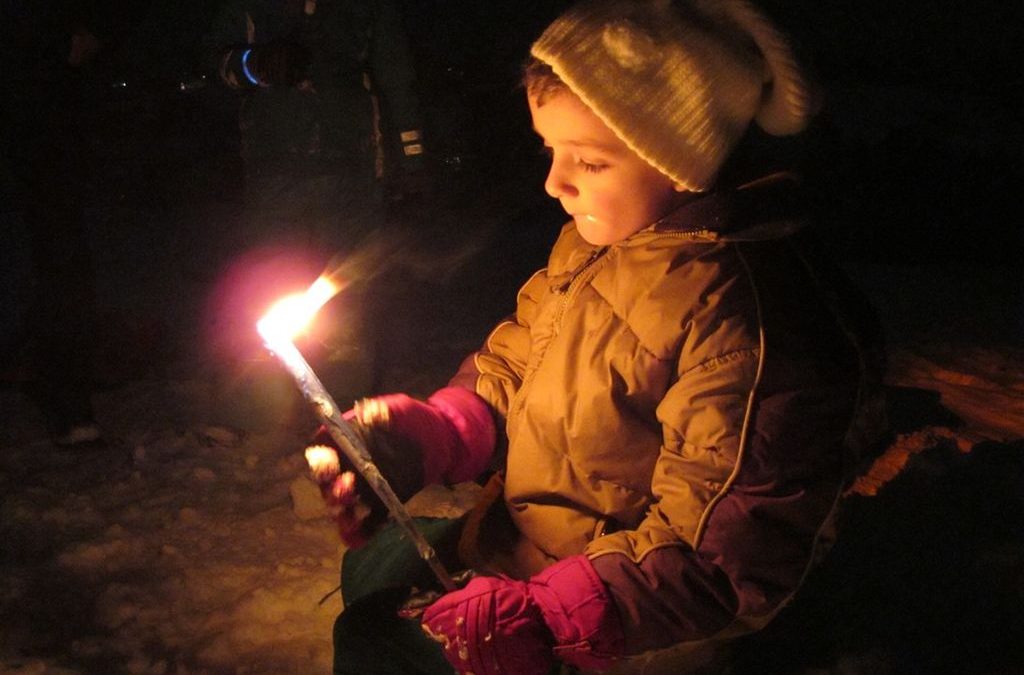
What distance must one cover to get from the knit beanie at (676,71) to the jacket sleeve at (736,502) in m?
0.43

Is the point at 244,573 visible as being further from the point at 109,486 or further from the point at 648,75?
the point at 648,75

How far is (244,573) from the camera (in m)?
2.88

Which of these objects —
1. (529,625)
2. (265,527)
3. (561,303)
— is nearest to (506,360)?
(561,303)

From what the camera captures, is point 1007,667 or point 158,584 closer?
point 1007,667

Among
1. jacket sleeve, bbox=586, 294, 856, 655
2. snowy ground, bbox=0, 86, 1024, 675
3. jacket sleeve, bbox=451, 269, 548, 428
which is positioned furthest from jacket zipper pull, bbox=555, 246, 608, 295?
snowy ground, bbox=0, 86, 1024, 675

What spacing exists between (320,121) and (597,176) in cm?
252

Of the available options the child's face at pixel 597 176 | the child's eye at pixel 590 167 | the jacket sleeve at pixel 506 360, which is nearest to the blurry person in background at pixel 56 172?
the jacket sleeve at pixel 506 360

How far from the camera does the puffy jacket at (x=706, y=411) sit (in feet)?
4.84

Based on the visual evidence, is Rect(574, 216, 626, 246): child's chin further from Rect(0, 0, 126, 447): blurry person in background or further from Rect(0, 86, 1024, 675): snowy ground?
Rect(0, 0, 126, 447): blurry person in background

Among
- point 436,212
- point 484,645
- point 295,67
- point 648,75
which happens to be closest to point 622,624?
point 484,645

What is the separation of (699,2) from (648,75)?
7.9 inches

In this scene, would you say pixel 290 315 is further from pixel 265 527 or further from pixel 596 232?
pixel 265 527

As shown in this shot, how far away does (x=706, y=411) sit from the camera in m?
1.50

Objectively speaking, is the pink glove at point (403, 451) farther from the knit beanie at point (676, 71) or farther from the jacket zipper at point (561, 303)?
the knit beanie at point (676, 71)
